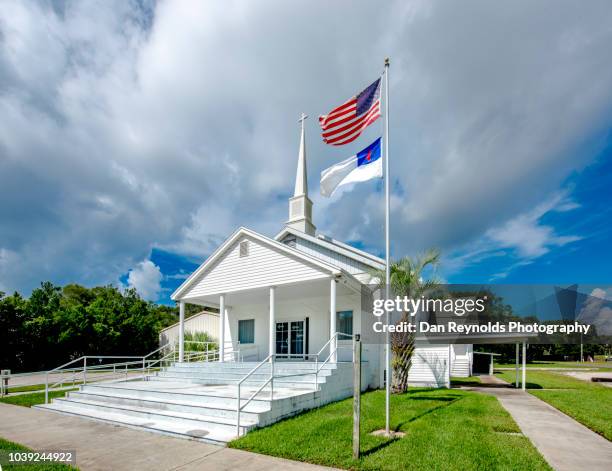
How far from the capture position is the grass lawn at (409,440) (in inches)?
216

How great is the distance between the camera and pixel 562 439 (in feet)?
22.6

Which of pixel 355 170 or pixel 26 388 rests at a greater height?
pixel 355 170

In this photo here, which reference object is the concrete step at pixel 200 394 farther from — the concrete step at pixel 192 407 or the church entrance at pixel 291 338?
the church entrance at pixel 291 338

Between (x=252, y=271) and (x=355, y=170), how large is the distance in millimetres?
→ 6547

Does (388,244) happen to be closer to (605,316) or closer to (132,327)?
(605,316)

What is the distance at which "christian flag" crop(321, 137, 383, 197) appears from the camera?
851 centimetres

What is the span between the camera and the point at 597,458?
19.1ft

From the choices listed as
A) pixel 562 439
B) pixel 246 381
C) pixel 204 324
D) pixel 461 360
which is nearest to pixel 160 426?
pixel 246 381

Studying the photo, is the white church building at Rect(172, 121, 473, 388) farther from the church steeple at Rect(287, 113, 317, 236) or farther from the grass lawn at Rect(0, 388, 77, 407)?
the grass lawn at Rect(0, 388, 77, 407)

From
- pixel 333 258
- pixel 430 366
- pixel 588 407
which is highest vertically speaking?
pixel 333 258

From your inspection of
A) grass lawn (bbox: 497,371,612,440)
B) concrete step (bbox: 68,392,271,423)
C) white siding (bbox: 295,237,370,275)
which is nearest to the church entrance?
white siding (bbox: 295,237,370,275)

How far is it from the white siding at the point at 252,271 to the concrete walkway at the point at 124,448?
21.1 ft

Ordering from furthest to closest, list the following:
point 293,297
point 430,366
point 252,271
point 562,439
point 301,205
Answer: point 301,205
point 293,297
point 430,366
point 252,271
point 562,439

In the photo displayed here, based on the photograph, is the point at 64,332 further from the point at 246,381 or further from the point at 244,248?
the point at 246,381
